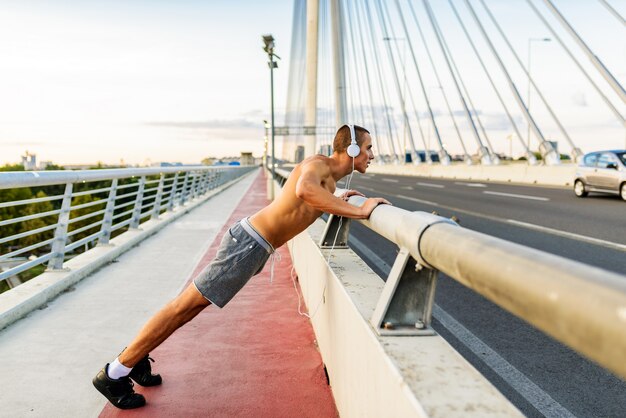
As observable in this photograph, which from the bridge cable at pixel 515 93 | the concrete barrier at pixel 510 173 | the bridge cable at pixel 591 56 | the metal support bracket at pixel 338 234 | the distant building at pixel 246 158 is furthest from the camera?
the distant building at pixel 246 158

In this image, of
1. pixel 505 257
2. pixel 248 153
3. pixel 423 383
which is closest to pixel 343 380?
pixel 423 383

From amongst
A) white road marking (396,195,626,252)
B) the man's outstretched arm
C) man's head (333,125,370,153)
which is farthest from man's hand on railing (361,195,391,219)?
white road marking (396,195,626,252)

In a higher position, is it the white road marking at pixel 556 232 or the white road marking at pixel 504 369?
the white road marking at pixel 556 232

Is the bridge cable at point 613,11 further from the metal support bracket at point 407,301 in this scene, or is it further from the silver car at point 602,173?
the metal support bracket at point 407,301

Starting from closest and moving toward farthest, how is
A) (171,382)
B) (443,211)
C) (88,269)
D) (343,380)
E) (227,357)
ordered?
1. (343,380)
2. (171,382)
3. (227,357)
4. (88,269)
5. (443,211)

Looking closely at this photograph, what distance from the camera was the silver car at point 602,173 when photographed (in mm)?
16766

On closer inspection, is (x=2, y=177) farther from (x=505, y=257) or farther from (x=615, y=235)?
(x=615, y=235)

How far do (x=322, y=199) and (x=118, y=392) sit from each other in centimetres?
173

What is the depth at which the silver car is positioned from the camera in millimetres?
16766

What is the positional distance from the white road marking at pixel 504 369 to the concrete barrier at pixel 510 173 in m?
20.5

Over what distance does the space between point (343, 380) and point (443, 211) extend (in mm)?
11338

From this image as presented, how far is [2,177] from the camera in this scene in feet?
16.8

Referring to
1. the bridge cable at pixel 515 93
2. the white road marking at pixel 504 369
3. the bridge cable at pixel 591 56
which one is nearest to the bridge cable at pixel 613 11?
the bridge cable at pixel 591 56

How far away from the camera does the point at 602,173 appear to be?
57.0ft
